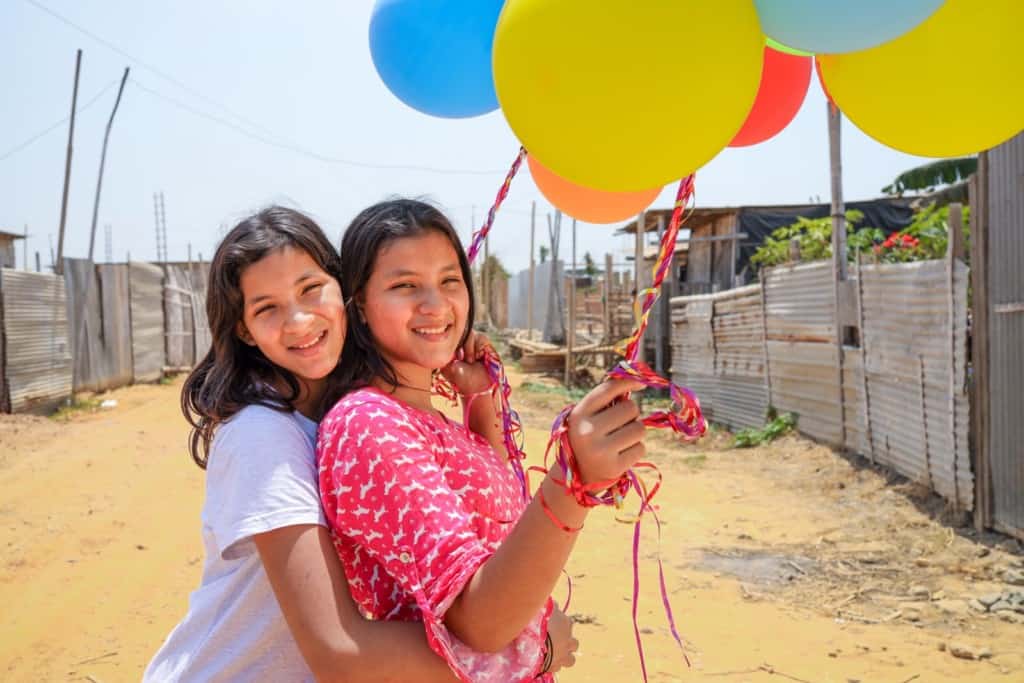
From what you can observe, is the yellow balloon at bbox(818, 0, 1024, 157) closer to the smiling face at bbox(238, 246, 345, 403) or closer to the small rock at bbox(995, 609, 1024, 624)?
the smiling face at bbox(238, 246, 345, 403)

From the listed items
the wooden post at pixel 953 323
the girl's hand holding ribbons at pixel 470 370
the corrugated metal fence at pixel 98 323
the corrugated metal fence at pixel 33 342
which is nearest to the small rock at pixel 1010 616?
the wooden post at pixel 953 323

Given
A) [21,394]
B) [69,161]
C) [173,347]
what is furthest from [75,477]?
[173,347]

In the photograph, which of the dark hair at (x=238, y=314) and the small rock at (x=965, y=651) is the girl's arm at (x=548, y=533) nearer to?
the dark hair at (x=238, y=314)

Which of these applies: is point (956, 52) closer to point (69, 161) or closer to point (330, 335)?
point (330, 335)

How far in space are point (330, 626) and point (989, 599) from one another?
4.29m

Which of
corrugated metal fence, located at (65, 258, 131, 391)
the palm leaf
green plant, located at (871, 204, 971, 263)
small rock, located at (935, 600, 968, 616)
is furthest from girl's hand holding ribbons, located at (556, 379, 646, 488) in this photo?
the palm leaf

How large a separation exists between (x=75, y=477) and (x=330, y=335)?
6812 millimetres

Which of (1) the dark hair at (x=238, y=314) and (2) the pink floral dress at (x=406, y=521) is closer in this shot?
(2) the pink floral dress at (x=406, y=521)

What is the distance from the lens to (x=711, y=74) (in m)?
1.10

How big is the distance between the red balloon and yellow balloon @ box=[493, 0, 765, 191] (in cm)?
69

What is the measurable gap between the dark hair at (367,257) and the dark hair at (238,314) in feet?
0.22

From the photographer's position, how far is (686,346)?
12086mm

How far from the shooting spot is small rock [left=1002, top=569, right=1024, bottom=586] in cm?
441

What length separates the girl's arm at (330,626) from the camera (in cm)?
116
